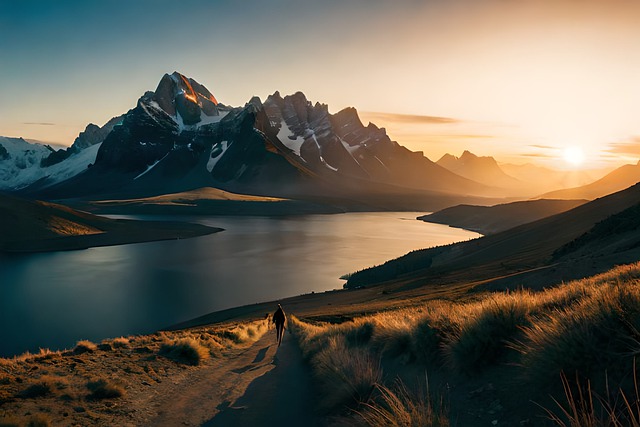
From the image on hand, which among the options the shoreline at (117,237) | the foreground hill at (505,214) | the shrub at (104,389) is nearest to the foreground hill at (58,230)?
the shoreline at (117,237)

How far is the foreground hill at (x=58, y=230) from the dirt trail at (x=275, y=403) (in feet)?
289

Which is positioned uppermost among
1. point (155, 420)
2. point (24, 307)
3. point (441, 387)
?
point (441, 387)

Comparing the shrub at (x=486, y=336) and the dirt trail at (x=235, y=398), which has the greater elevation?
the shrub at (x=486, y=336)

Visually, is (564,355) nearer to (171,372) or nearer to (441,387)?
(441,387)

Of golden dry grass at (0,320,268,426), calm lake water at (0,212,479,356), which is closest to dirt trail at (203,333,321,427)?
golden dry grass at (0,320,268,426)

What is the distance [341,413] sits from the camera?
6879 millimetres

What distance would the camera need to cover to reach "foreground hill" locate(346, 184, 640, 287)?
66.8 ft

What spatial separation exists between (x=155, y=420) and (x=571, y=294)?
8.43m

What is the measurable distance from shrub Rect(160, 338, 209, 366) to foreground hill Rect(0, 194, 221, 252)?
8268 cm

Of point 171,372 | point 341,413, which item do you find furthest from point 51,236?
point 341,413

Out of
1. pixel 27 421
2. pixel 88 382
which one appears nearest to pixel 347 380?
pixel 27 421

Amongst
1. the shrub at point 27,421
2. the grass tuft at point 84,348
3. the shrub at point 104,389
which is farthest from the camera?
the grass tuft at point 84,348

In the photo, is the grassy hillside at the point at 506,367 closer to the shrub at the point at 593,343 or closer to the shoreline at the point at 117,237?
the shrub at the point at 593,343

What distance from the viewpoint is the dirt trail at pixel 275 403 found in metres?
7.51
